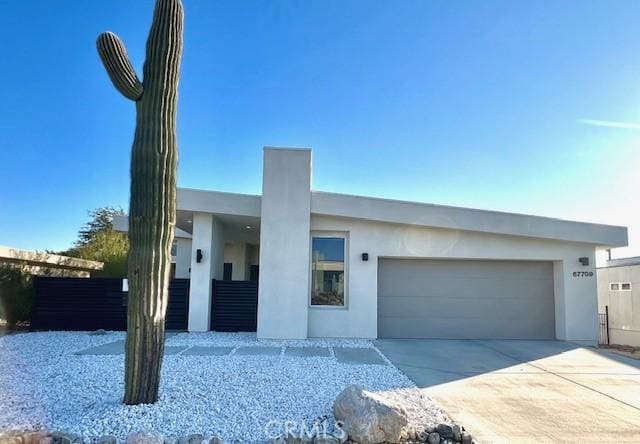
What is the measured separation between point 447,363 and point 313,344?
3.07 meters

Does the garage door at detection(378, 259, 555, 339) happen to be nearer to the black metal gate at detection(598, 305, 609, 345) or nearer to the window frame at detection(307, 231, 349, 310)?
the window frame at detection(307, 231, 349, 310)

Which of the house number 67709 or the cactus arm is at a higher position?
the cactus arm

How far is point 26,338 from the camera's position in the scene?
10.2 metres

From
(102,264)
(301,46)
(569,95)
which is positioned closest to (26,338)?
(102,264)

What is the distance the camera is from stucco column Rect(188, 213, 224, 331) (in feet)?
36.3

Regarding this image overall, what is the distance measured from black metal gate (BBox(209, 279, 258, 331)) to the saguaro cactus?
6634 millimetres

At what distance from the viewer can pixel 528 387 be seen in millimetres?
6039

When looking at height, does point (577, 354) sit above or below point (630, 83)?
below

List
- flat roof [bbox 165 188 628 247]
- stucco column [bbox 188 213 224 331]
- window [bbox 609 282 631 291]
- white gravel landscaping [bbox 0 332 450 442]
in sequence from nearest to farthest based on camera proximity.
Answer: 1. white gravel landscaping [bbox 0 332 450 442]
2. flat roof [bbox 165 188 628 247]
3. stucco column [bbox 188 213 224 331]
4. window [bbox 609 282 631 291]

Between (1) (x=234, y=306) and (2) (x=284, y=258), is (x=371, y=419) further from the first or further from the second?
(1) (x=234, y=306)

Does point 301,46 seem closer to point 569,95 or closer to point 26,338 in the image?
point 569,95

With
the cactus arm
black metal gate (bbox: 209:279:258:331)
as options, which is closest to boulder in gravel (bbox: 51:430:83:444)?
the cactus arm

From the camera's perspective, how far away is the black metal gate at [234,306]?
37.2 feet

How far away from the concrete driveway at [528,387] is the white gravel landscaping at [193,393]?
54cm
